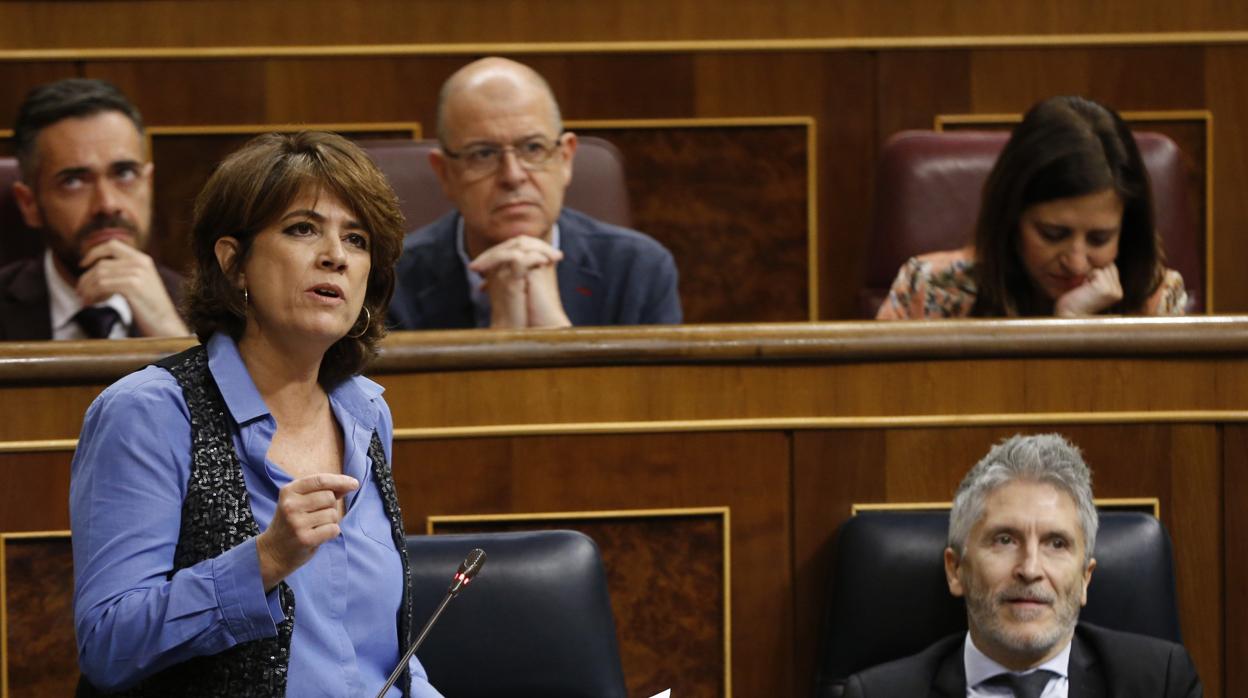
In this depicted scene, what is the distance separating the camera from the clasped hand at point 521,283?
3.75 feet

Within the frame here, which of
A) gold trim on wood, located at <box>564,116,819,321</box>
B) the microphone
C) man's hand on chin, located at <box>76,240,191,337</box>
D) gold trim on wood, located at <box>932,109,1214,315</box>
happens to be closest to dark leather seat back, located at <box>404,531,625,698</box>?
the microphone

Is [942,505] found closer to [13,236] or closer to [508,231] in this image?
[508,231]

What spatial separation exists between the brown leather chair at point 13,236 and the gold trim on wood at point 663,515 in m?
0.56

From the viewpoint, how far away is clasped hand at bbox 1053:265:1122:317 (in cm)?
117

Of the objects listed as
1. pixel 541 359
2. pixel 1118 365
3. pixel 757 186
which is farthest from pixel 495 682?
pixel 757 186

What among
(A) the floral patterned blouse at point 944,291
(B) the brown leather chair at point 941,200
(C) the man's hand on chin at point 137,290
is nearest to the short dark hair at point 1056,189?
(A) the floral patterned blouse at point 944,291

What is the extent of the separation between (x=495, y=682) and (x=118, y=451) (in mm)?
282

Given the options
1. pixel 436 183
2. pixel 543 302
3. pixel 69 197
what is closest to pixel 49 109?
pixel 69 197

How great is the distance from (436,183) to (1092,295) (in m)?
0.51

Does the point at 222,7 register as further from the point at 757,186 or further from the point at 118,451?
the point at 118,451

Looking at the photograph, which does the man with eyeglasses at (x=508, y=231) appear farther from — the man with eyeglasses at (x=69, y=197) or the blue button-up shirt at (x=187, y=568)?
the blue button-up shirt at (x=187, y=568)

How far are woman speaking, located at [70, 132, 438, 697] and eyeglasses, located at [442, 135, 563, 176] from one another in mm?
512

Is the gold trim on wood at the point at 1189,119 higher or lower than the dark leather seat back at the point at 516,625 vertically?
higher

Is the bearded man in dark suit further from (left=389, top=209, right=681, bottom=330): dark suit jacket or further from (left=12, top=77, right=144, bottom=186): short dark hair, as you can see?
(left=12, top=77, right=144, bottom=186): short dark hair
